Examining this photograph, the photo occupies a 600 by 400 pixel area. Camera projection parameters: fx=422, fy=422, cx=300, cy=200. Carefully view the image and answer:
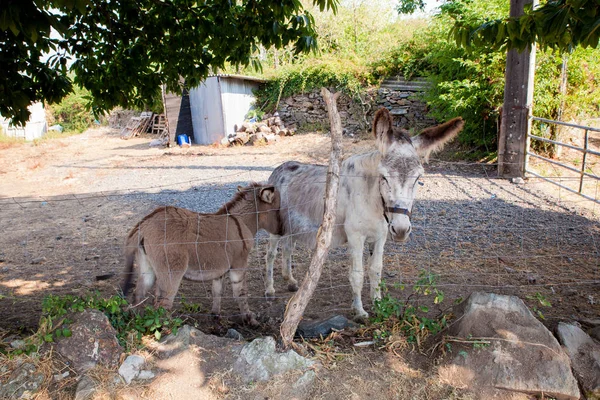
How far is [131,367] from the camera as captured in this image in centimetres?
288

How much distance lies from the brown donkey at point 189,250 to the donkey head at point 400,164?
1.45 metres

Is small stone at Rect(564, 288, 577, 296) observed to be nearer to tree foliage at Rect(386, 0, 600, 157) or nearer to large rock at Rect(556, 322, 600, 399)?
large rock at Rect(556, 322, 600, 399)

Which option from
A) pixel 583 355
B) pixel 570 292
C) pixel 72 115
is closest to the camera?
pixel 583 355

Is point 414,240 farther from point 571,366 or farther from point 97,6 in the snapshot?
point 97,6

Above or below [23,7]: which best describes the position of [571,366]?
below

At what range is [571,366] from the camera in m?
2.96

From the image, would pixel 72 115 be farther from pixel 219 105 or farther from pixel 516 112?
pixel 516 112

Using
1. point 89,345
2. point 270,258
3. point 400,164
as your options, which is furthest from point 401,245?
point 89,345

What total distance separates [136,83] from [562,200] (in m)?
7.71

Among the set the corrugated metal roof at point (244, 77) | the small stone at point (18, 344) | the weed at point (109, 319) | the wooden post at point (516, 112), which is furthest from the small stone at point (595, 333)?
the corrugated metal roof at point (244, 77)

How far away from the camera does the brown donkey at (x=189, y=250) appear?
3.68 metres

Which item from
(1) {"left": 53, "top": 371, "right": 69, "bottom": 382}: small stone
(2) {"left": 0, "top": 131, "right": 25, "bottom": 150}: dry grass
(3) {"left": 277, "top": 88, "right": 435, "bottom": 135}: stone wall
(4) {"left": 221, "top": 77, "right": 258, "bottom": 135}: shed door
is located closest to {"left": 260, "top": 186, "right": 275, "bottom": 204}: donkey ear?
(1) {"left": 53, "top": 371, "right": 69, "bottom": 382}: small stone

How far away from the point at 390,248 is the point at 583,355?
3.12m

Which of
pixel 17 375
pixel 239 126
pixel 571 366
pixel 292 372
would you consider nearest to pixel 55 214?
pixel 17 375
